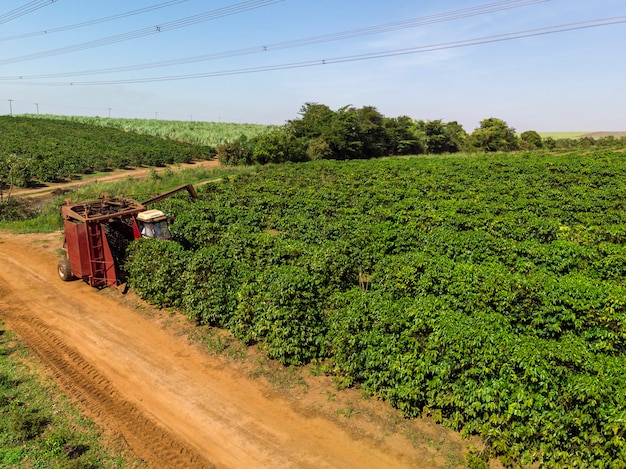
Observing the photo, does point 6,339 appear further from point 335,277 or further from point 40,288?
point 335,277

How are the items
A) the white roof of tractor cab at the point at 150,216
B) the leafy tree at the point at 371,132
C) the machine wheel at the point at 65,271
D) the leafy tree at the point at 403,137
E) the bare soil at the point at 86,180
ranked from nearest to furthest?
the white roof of tractor cab at the point at 150,216 < the machine wheel at the point at 65,271 < the bare soil at the point at 86,180 < the leafy tree at the point at 371,132 < the leafy tree at the point at 403,137

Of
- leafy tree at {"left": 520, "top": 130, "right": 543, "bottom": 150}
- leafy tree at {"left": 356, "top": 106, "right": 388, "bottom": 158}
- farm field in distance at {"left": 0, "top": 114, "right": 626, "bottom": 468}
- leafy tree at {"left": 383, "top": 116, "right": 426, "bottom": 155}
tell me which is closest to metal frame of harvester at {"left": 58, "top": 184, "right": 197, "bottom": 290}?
farm field in distance at {"left": 0, "top": 114, "right": 626, "bottom": 468}

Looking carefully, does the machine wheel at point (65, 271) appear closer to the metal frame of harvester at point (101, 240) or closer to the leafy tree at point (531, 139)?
the metal frame of harvester at point (101, 240)

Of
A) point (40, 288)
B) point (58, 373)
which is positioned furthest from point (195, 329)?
point (40, 288)

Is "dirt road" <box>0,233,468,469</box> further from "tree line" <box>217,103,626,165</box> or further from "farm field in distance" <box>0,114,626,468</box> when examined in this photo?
"tree line" <box>217,103,626,165</box>

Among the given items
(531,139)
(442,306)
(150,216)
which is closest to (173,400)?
(442,306)

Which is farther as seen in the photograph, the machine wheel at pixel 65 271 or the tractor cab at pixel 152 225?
the machine wheel at pixel 65 271

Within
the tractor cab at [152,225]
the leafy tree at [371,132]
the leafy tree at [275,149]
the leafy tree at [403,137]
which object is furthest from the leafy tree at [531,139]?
the tractor cab at [152,225]
